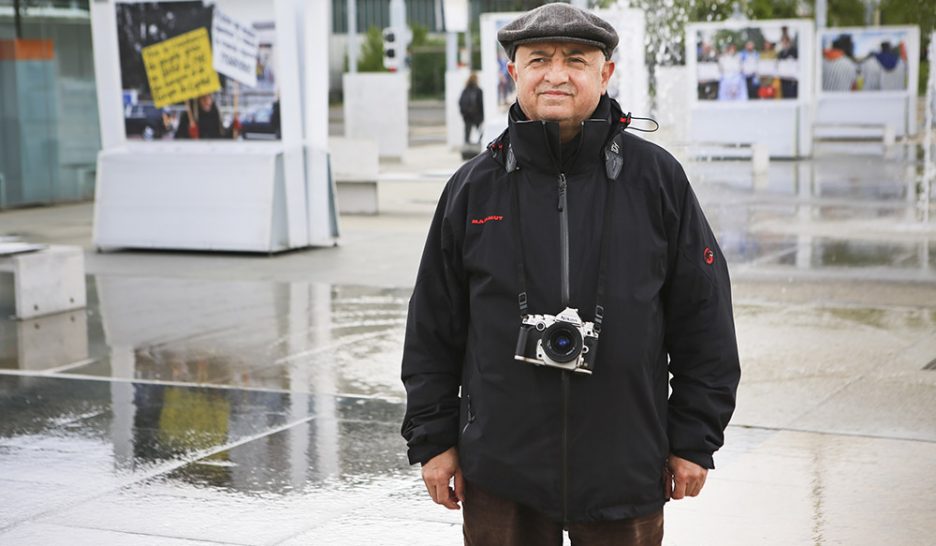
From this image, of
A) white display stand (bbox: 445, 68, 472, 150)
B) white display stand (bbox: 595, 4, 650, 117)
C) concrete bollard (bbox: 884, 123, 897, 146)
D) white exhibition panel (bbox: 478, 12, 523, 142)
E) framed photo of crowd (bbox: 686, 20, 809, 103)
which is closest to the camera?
white display stand (bbox: 595, 4, 650, 117)

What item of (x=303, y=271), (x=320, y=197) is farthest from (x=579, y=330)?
(x=320, y=197)

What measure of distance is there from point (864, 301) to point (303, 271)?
15.5 feet

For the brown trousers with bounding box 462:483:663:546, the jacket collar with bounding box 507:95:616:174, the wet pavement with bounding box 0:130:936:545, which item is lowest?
the wet pavement with bounding box 0:130:936:545

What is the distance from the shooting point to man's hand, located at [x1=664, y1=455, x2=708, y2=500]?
3115 mm

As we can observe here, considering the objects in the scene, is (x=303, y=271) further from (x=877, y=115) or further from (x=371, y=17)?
(x=371, y=17)

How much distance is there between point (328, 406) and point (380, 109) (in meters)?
22.5

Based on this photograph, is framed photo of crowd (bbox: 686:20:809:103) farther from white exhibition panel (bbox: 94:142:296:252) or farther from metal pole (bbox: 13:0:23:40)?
white exhibition panel (bbox: 94:142:296:252)

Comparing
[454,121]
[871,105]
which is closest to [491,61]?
[454,121]

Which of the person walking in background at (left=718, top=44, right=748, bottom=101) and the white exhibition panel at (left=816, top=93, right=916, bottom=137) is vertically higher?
the person walking in background at (left=718, top=44, right=748, bottom=101)

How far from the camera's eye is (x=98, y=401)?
729 cm

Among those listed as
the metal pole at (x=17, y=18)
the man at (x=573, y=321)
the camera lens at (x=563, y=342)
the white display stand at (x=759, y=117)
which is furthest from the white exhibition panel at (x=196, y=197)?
the white display stand at (x=759, y=117)

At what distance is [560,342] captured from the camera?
2.91 metres

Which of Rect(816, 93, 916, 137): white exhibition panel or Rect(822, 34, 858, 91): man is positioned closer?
Rect(816, 93, 916, 137): white exhibition panel

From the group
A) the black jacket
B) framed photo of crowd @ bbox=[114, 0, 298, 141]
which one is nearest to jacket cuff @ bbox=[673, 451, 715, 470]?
the black jacket
